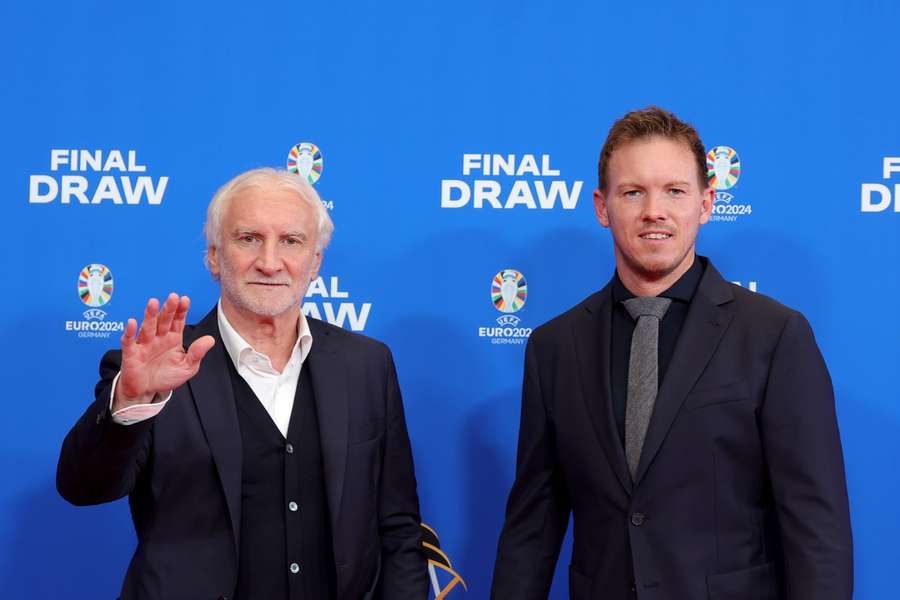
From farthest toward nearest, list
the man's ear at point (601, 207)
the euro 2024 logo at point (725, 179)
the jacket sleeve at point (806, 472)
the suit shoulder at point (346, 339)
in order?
the euro 2024 logo at point (725, 179)
the suit shoulder at point (346, 339)
the man's ear at point (601, 207)
the jacket sleeve at point (806, 472)

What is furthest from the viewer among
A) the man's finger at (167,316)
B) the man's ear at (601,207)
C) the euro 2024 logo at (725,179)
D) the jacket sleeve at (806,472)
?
the euro 2024 logo at (725,179)

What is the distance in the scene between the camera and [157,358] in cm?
182

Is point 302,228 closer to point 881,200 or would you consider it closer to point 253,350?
point 253,350

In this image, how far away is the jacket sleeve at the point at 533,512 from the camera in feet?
7.25

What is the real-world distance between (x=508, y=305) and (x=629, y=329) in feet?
2.55

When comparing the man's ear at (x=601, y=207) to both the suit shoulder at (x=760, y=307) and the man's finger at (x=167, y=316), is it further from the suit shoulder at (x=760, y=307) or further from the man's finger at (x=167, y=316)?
the man's finger at (x=167, y=316)

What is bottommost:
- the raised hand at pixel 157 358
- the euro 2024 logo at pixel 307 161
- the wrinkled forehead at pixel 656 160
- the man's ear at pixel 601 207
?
the raised hand at pixel 157 358

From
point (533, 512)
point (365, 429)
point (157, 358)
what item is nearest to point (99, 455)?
point (157, 358)

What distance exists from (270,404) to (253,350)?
14cm

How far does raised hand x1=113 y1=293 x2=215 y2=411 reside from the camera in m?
1.79

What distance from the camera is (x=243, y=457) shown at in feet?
6.88

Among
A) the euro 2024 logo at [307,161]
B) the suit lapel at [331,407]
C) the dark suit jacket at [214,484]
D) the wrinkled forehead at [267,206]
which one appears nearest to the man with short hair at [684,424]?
the dark suit jacket at [214,484]

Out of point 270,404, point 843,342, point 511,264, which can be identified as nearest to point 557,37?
point 511,264

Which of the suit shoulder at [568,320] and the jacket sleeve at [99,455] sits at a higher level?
the suit shoulder at [568,320]
